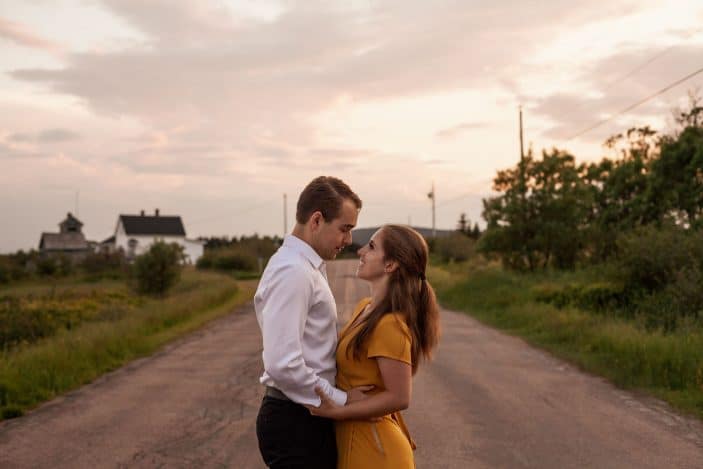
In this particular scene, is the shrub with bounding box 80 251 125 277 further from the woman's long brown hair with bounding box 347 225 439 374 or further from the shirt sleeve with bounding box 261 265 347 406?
the shirt sleeve with bounding box 261 265 347 406

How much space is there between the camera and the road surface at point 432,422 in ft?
23.9

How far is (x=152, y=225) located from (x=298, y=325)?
346 ft

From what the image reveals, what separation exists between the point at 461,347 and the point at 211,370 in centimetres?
542

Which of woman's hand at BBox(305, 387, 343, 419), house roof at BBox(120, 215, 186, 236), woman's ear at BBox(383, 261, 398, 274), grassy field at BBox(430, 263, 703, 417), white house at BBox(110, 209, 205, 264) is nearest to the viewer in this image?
woman's hand at BBox(305, 387, 343, 419)

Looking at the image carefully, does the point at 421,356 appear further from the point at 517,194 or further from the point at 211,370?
the point at 517,194

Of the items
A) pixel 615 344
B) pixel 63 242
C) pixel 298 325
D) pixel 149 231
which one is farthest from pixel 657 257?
pixel 63 242

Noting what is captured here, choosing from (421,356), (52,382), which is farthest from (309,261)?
(52,382)

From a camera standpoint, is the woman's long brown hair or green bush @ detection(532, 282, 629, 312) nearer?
the woman's long brown hair

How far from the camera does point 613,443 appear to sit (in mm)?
7770

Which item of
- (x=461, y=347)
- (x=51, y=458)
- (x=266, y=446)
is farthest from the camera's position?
(x=461, y=347)

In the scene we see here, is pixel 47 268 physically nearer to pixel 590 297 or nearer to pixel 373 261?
pixel 590 297

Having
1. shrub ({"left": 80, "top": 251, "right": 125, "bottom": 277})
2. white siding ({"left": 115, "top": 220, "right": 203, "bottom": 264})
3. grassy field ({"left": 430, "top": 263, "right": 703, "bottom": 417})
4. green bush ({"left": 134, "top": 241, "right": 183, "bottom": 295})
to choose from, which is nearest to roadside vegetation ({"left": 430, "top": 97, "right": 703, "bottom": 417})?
grassy field ({"left": 430, "top": 263, "right": 703, "bottom": 417})

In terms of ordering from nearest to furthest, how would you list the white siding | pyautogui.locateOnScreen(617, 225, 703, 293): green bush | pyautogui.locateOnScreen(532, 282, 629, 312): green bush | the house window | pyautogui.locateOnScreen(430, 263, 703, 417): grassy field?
pyautogui.locateOnScreen(430, 263, 703, 417): grassy field → pyautogui.locateOnScreen(617, 225, 703, 293): green bush → pyautogui.locateOnScreen(532, 282, 629, 312): green bush → the house window → the white siding

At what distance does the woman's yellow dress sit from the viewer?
316 centimetres
